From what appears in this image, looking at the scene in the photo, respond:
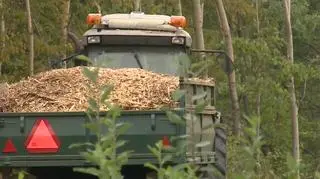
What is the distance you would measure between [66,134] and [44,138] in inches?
8.4

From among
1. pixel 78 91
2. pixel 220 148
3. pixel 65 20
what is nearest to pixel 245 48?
pixel 65 20

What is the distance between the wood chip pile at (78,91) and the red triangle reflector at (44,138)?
675 mm

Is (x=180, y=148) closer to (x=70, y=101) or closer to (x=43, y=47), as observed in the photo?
(x=70, y=101)

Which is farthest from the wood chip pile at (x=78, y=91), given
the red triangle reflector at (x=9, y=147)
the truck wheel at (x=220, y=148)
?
the truck wheel at (x=220, y=148)

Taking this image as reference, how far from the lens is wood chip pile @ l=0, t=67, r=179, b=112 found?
9.64m

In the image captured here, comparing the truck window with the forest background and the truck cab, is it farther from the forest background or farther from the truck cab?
the forest background

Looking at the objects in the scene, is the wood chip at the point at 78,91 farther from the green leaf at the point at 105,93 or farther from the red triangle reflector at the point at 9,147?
the green leaf at the point at 105,93

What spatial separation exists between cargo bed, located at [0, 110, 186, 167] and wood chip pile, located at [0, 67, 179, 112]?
1.92 ft

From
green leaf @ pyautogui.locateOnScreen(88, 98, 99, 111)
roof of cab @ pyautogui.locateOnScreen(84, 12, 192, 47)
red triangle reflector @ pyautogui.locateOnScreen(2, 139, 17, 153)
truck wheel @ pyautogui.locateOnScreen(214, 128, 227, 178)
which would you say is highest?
roof of cab @ pyautogui.locateOnScreen(84, 12, 192, 47)

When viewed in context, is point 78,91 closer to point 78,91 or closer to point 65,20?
point 78,91

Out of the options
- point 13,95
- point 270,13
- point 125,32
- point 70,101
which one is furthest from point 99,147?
point 270,13

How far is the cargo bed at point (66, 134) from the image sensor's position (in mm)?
8836

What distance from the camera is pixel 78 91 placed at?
32.3 ft

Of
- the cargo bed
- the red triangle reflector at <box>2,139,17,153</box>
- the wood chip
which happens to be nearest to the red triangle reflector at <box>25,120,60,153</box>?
the cargo bed
